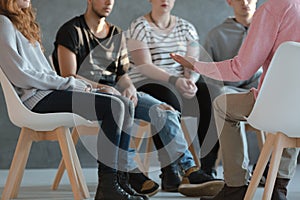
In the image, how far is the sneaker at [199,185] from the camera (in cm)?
287

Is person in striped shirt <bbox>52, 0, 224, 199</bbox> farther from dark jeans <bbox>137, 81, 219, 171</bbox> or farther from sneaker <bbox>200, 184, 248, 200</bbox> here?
sneaker <bbox>200, 184, 248, 200</bbox>

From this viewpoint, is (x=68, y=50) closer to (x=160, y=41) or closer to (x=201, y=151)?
Answer: (x=160, y=41)

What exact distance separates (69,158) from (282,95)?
94cm

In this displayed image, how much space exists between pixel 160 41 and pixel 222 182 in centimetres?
91

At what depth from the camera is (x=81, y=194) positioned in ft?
9.46

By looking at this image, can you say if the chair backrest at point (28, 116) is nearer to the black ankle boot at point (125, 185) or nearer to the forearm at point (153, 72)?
the black ankle boot at point (125, 185)

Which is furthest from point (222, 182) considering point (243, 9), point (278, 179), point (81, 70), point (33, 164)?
point (33, 164)

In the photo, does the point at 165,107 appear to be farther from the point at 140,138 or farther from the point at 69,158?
the point at 69,158

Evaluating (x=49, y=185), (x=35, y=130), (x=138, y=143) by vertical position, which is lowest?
(x=49, y=185)

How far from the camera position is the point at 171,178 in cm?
301

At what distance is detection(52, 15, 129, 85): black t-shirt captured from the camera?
306 centimetres

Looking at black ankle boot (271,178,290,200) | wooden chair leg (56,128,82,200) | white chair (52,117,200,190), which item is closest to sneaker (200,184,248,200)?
black ankle boot (271,178,290,200)

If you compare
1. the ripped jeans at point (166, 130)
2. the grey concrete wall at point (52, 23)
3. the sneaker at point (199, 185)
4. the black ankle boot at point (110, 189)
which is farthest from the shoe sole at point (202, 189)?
the grey concrete wall at point (52, 23)

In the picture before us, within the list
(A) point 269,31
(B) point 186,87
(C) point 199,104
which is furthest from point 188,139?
(A) point 269,31
